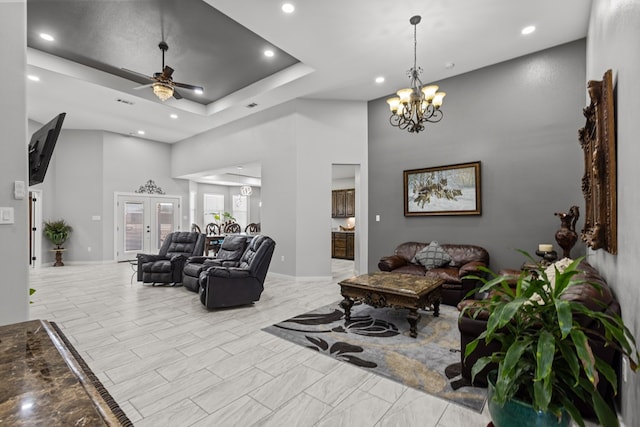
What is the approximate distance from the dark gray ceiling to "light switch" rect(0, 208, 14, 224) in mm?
2940

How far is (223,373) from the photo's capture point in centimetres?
243

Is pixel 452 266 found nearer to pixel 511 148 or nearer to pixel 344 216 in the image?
pixel 511 148

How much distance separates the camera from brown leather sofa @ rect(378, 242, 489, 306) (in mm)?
4137

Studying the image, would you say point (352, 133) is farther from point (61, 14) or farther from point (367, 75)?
point (61, 14)

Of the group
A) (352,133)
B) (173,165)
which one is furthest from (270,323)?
(173,165)

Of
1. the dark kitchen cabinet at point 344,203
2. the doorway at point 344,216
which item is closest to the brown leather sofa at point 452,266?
the doorway at point 344,216

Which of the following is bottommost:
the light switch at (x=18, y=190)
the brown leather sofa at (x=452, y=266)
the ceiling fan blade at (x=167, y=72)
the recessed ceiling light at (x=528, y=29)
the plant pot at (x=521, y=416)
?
the plant pot at (x=521, y=416)

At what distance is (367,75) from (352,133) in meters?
1.28

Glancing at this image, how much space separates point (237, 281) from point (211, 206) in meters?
8.32

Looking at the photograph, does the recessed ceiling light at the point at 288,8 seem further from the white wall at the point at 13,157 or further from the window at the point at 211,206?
the window at the point at 211,206

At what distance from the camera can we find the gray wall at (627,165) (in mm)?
1603

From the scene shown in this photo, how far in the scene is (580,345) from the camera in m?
1.27

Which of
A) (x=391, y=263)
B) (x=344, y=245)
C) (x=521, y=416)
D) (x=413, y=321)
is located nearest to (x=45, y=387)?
(x=521, y=416)

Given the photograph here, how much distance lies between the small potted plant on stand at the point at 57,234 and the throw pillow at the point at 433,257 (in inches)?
335
